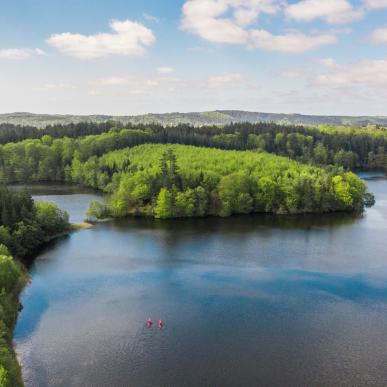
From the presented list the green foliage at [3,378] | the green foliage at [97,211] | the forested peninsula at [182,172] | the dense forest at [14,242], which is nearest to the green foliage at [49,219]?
the dense forest at [14,242]

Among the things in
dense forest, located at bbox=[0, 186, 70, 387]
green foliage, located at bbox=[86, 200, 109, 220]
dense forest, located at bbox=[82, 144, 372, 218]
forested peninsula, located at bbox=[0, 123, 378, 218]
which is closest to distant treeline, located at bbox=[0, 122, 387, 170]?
forested peninsula, located at bbox=[0, 123, 378, 218]

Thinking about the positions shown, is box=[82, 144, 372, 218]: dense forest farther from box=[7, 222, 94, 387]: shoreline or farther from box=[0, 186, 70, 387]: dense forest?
box=[7, 222, 94, 387]: shoreline

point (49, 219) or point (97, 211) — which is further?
point (97, 211)

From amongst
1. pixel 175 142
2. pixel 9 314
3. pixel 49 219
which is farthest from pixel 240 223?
pixel 175 142

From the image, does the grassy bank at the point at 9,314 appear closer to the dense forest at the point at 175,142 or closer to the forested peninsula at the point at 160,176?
the forested peninsula at the point at 160,176

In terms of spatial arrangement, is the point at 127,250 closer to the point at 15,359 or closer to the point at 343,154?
the point at 15,359

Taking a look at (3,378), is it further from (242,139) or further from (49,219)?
(242,139)

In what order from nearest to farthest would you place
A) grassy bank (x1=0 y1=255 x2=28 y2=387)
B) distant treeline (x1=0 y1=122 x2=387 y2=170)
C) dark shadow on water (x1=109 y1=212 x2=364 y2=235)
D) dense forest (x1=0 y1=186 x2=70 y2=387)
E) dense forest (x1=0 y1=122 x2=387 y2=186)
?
1. grassy bank (x1=0 y1=255 x2=28 y2=387)
2. dense forest (x1=0 y1=186 x2=70 y2=387)
3. dark shadow on water (x1=109 y1=212 x2=364 y2=235)
4. dense forest (x1=0 y1=122 x2=387 y2=186)
5. distant treeline (x1=0 y1=122 x2=387 y2=170)
